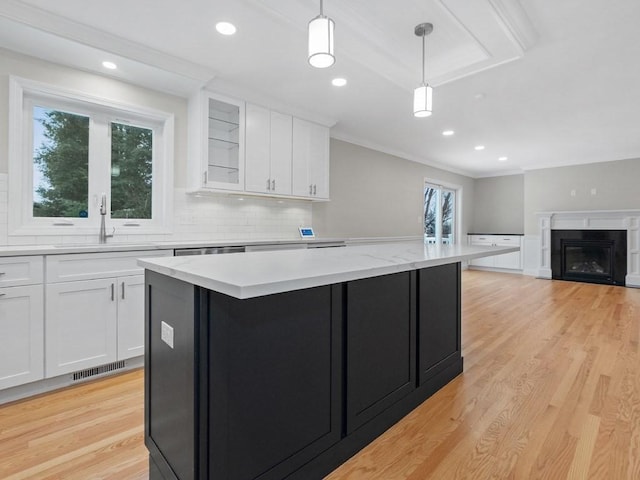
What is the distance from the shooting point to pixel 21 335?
212 centimetres

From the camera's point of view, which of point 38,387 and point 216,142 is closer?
point 38,387

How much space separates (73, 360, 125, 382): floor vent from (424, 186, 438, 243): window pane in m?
6.11

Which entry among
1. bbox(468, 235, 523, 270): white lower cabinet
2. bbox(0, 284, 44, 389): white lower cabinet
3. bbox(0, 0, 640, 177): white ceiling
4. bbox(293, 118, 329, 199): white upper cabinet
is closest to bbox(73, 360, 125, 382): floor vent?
bbox(0, 284, 44, 389): white lower cabinet

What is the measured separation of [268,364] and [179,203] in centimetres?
268

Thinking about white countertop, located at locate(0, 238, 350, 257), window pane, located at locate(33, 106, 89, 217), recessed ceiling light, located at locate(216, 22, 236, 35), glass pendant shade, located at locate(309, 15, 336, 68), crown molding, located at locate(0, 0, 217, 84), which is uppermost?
recessed ceiling light, located at locate(216, 22, 236, 35)

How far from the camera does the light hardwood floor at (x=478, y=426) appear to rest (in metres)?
1.51

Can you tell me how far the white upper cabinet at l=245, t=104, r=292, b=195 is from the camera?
365 centimetres

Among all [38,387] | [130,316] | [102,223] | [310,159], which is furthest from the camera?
[310,159]

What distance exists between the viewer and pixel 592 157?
661cm

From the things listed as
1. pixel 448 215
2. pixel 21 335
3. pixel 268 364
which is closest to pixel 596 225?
pixel 448 215

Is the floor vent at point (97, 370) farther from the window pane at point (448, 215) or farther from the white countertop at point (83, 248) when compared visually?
the window pane at point (448, 215)

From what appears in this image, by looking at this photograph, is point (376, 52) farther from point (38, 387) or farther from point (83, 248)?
point (38, 387)

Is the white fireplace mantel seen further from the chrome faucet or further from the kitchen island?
the chrome faucet

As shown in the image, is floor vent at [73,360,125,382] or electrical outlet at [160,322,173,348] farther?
floor vent at [73,360,125,382]
